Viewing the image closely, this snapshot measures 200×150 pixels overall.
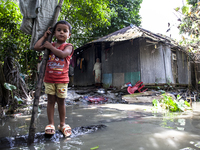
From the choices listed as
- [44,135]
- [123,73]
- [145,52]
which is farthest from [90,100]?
[44,135]

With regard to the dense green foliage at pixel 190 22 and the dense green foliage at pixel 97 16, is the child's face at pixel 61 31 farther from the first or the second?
the dense green foliage at pixel 97 16

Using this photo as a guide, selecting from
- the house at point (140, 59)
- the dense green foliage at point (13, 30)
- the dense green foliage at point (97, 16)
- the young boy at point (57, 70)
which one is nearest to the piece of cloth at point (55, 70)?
the young boy at point (57, 70)

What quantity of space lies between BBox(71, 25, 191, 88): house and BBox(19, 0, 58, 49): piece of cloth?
5.65 metres

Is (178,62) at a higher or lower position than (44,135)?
higher

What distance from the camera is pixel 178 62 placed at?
9.69 meters

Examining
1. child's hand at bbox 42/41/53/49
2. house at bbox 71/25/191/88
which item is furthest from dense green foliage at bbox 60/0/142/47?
child's hand at bbox 42/41/53/49

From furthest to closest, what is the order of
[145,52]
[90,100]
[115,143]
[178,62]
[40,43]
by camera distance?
[178,62] < [145,52] < [90,100] < [40,43] < [115,143]

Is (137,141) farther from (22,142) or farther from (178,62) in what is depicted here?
(178,62)

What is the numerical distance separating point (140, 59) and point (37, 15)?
264 inches

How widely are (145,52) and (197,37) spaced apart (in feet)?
8.09

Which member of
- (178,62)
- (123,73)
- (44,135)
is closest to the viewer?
(44,135)

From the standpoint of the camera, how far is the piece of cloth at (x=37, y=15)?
1974mm

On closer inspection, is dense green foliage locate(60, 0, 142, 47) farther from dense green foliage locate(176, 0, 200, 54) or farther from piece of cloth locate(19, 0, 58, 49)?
piece of cloth locate(19, 0, 58, 49)

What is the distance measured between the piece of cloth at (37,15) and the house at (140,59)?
223 inches
